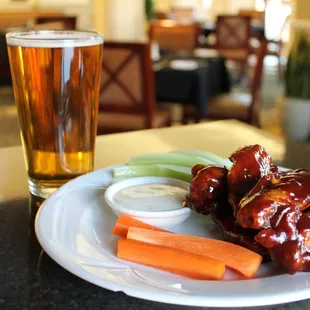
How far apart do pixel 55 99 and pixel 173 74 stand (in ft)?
8.86

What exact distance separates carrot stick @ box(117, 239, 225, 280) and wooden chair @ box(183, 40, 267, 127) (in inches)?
119

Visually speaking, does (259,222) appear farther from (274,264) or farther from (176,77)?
(176,77)

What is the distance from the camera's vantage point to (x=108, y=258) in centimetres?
58

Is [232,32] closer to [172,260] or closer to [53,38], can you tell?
[53,38]

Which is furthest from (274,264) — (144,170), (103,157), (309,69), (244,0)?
(244,0)

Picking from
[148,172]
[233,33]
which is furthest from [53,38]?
[233,33]

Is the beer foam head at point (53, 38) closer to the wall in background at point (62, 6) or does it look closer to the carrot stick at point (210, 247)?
the carrot stick at point (210, 247)

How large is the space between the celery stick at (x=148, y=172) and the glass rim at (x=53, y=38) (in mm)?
201

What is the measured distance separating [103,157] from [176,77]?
95.8 inches

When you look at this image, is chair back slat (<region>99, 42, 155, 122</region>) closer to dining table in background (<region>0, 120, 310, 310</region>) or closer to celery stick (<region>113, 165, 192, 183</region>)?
dining table in background (<region>0, 120, 310, 310</region>)

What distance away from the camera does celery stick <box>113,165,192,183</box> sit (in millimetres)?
796

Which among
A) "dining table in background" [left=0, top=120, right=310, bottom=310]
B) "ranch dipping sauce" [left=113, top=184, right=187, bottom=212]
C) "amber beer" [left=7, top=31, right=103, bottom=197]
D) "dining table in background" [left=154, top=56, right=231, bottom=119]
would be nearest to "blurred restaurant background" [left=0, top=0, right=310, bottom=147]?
"dining table in background" [left=154, top=56, right=231, bottom=119]

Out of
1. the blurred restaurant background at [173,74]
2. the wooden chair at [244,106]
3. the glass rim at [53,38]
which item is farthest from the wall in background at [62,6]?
the glass rim at [53,38]

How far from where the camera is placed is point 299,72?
149 inches
